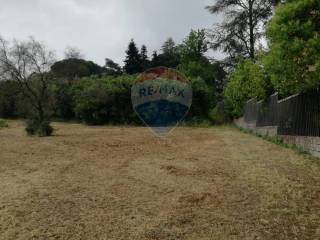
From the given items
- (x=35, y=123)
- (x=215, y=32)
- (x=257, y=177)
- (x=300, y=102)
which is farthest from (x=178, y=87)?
(x=257, y=177)

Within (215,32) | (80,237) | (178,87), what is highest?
(215,32)

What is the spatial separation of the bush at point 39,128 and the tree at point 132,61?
26.9 metres

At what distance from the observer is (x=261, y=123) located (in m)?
15.8

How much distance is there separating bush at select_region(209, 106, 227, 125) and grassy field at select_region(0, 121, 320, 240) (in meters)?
18.6

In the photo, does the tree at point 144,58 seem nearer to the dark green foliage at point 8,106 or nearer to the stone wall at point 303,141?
the dark green foliage at point 8,106

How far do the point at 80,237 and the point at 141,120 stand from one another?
22483 mm

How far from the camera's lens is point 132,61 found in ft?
145

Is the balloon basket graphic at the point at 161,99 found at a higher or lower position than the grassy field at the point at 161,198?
higher

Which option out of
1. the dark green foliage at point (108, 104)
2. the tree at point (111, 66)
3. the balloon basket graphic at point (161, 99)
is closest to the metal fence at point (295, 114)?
the balloon basket graphic at point (161, 99)

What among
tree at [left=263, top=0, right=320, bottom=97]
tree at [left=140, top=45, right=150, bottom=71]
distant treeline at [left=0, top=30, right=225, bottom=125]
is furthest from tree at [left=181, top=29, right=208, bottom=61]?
tree at [left=263, top=0, right=320, bottom=97]

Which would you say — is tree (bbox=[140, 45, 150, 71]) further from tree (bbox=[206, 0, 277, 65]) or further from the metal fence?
the metal fence

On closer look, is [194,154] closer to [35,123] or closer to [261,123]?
[261,123]

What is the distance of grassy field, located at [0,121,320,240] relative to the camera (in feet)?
13.2

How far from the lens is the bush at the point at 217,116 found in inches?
1093
